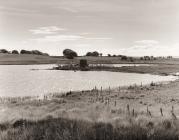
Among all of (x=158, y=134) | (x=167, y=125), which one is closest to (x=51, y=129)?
(x=158, y=134)

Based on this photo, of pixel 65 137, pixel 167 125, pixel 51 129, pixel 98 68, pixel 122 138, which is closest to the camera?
pixel 65 137

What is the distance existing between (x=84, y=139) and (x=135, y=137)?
6.93ft

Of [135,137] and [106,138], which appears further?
[135,137]

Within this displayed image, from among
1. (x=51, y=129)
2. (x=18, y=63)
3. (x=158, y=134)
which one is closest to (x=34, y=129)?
(x=51, y=129)

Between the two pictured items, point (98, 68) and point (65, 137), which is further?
point (98, 68)

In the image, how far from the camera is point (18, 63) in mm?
167625

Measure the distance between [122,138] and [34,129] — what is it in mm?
3600

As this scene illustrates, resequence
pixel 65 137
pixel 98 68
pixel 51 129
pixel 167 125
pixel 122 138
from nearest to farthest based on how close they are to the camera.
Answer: pixel 65 137 → pixel 122 138 → pixel 51 129 → pixel 167 125 → pixel 98 68

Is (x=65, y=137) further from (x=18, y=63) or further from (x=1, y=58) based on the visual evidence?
(x=1, y=58)

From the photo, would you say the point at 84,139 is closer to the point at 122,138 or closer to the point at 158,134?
the point at 122,138

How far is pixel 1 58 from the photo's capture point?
184m

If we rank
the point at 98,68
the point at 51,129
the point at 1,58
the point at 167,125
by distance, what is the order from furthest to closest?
the point at 1,58 → the point at 98,68 → the point at 167,125 → the point at 51,129

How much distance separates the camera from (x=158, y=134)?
13.1m

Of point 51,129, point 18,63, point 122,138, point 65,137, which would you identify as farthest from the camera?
point 18,63
